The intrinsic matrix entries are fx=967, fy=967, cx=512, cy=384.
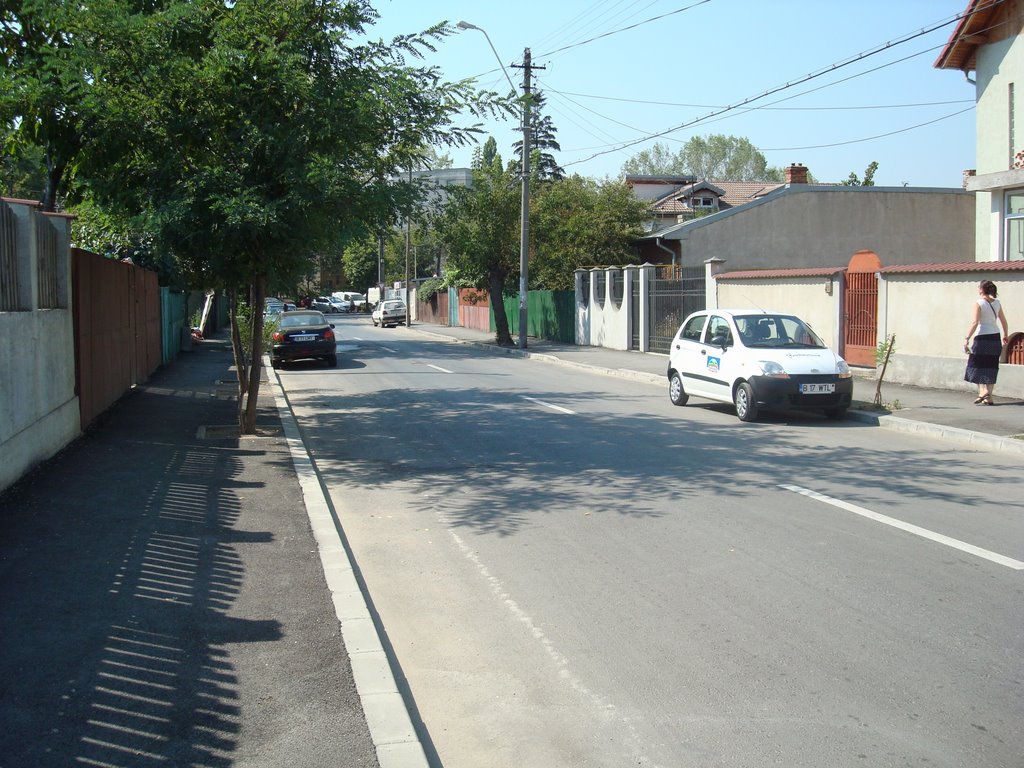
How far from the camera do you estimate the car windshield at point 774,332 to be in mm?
14320

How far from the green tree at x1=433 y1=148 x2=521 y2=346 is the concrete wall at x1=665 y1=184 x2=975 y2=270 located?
6233mm

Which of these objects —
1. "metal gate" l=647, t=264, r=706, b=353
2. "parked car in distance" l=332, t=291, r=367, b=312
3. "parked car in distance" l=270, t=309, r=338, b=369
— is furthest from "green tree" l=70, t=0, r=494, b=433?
"parked car in distance" l=332, t=291, r=367, b=312

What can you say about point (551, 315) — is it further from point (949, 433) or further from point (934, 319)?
point (949, 433)

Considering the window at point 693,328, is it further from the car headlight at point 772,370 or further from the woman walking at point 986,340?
A: the woman walking at point 986,340

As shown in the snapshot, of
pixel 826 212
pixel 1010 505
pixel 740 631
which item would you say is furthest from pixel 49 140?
pixel 826 212

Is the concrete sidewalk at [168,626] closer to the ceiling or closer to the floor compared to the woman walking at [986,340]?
closer to the floor

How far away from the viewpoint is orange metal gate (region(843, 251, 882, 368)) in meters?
18.2

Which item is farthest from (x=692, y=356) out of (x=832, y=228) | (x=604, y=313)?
(x=832, y=228)

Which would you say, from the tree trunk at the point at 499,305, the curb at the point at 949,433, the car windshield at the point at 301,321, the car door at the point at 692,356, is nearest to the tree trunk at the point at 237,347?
the car door at the point at 692,356

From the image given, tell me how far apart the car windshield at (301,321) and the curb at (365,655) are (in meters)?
17.3

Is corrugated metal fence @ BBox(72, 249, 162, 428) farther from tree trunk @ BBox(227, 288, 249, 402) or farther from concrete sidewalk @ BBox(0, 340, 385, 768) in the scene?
concrete sidewalk @ BBox(0, 340, 385, 768)

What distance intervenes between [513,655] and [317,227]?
7093 millimetres

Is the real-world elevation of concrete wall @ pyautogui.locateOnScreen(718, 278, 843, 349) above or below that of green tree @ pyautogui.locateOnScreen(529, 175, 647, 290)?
below

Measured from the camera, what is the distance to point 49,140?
11.2 m
